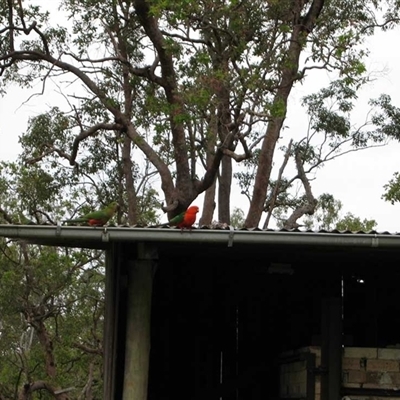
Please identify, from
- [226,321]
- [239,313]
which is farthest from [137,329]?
[239,313]

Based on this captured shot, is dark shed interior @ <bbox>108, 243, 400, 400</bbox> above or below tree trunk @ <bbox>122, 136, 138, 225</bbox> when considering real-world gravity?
below

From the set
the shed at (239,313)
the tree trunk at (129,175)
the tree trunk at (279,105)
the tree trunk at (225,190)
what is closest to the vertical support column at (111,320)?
the shed at (239,313)

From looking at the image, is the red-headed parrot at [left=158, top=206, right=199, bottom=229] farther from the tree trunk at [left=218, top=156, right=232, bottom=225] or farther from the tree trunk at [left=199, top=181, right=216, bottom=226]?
the tree trunk at [left=218, top=156, right=232, bottom=225]

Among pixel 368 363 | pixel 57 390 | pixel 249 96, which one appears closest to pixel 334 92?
pixel 249 96

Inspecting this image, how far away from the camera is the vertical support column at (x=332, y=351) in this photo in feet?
31.4

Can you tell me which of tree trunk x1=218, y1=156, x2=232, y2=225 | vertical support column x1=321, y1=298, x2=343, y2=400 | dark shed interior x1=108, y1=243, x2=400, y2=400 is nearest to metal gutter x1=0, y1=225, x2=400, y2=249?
vertical support column x1=321, y1=298, x2=343, y2=400

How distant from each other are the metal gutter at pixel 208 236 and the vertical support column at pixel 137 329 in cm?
124

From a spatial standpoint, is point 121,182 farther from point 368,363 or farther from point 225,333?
point 368,363

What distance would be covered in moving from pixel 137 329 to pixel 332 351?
1756 millimetres

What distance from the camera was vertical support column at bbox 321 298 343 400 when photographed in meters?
9.59

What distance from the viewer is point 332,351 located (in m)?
9.63

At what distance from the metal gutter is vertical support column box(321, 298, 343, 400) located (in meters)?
1.23

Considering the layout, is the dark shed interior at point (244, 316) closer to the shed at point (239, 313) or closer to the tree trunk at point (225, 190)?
the shed at point (239, 313)

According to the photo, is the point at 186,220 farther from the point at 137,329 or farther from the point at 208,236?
the point at 137,329
